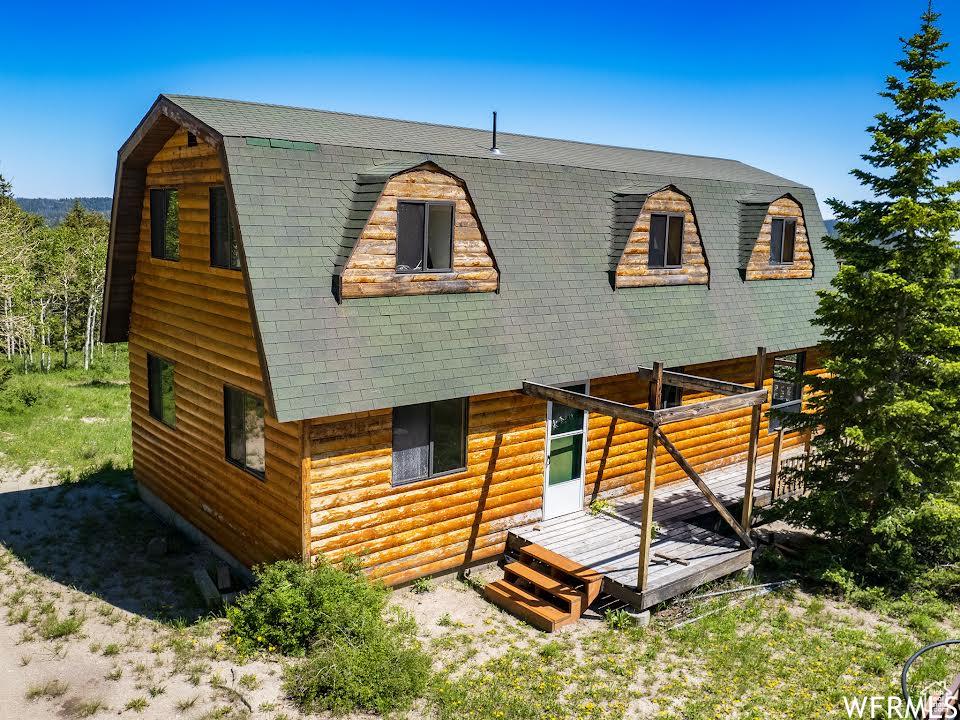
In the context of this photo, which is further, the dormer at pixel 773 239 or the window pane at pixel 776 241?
the window pane at pixel 776 241

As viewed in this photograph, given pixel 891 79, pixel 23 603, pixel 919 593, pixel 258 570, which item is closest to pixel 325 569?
pixel 258 570

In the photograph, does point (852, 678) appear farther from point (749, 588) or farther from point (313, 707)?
point (313, 707)

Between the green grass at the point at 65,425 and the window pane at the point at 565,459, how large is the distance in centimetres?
1051

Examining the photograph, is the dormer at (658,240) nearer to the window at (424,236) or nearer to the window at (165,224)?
the window at (424,236)

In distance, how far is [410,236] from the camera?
11.0 meters

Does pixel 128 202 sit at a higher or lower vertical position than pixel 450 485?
higher

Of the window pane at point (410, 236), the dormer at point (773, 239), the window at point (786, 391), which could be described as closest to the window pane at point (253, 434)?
the window pane at point (410, 236)

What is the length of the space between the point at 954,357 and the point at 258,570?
432 inches

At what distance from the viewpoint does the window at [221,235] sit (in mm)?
10969

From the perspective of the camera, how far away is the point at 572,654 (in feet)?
30.9

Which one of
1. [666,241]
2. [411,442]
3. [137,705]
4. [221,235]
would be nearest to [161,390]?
[221,235]

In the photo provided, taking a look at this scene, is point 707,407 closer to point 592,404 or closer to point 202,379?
point 592,404

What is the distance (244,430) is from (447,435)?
10.2 feet

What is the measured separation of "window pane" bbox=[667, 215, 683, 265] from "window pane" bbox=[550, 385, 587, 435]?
11.8 ft
